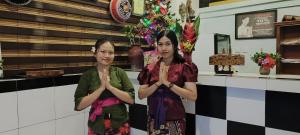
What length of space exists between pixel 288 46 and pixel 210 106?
239 centimetres

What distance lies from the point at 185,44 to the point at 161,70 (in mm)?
375

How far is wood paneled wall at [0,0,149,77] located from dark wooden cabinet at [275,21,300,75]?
2304 mm

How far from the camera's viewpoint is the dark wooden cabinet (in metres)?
3.51

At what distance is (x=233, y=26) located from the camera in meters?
4.27

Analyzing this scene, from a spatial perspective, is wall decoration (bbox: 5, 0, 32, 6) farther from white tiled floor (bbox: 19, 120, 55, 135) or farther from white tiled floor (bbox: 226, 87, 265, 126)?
white tiled floor (bbox: 226, 87, 265, 126)

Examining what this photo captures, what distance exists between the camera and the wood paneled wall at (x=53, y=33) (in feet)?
6.63

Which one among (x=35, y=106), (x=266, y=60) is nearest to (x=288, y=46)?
(x=266, y=60)

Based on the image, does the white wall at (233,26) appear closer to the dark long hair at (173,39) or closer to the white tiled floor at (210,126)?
the white tiled floor at (210,126)

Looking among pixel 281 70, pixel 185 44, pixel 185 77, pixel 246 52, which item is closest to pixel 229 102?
pixel 185 77

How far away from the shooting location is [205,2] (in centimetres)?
488

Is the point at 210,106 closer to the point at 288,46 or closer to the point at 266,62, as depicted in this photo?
the point at 266,62

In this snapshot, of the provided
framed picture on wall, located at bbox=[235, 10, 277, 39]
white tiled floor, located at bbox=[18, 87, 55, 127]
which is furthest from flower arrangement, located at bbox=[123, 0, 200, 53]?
framed picture on wall, located at bbox=[235, 10, 277, 39]

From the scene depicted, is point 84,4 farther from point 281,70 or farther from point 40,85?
point 281,70

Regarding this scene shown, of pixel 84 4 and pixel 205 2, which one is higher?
pixel 205 2
